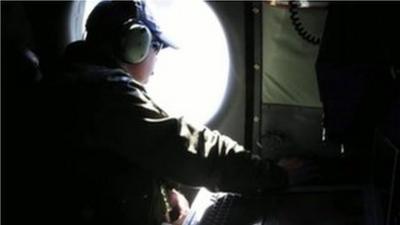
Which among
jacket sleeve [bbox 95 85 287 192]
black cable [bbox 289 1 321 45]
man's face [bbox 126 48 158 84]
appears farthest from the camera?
black cable [bbox 289 1 321 45]

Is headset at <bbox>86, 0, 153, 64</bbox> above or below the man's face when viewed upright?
above

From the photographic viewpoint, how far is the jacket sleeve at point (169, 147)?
1.39 m

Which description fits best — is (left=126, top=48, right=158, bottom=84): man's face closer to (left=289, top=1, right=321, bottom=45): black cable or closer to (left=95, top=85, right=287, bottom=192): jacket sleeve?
(left=95, top=85, right=287, bottom=192): jacket sleeve

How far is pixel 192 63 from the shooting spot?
202 centimetres

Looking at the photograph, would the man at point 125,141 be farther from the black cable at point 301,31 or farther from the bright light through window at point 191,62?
the black cable at point 301,31

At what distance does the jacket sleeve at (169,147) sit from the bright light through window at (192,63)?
0.47 m

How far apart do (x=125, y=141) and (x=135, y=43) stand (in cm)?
27

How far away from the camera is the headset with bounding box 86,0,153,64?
4.85ft

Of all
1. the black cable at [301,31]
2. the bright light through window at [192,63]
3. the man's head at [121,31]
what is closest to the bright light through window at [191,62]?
the bright light through window at [192,63]

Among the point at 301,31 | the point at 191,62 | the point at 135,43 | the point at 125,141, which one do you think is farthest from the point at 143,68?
the point at 301,31

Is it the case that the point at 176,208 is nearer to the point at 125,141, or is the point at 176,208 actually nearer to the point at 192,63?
the point at 125,141

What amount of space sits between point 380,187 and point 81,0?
120cm

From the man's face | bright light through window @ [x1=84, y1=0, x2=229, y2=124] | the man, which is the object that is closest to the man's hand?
the man

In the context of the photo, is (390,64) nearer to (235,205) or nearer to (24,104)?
(235,205)
